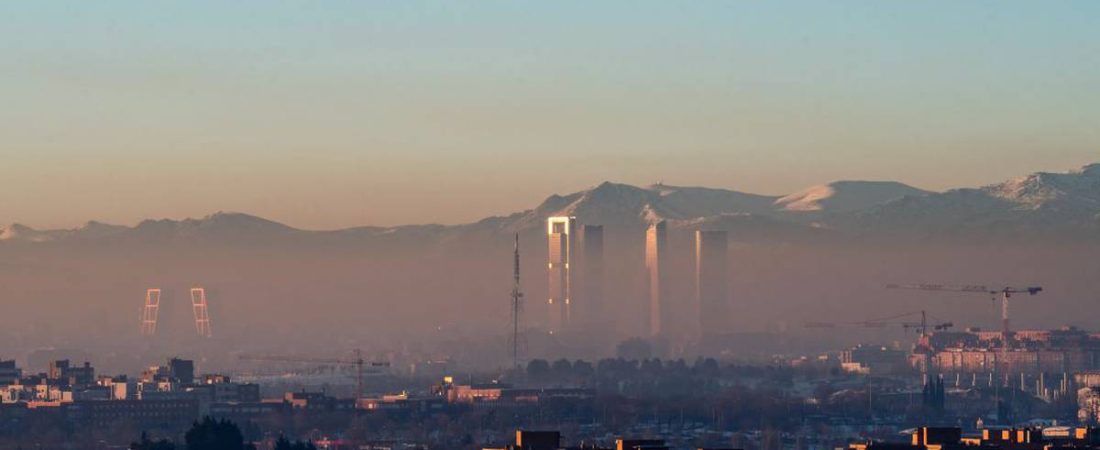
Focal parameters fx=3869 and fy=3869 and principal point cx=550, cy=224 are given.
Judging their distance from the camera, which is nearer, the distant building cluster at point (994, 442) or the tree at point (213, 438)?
the distant building cluster at point (994, 442)

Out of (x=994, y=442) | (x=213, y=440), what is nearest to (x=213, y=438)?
(x=213, y=440)

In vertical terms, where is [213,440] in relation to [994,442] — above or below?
above

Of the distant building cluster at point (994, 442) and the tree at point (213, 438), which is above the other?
the tree at point (213, 438)

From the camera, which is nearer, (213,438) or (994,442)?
(994,442)

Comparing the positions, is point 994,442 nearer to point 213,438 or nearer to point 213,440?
point 213,440

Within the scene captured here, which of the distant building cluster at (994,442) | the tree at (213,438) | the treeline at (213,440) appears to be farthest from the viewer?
the tree at (213,438)

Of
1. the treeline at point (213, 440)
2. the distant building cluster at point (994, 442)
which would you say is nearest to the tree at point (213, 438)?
the treeline at point (213, 440)

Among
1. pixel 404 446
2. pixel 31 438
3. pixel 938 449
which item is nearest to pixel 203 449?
pixel 938 449

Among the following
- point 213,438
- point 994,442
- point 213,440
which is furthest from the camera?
point 213,438

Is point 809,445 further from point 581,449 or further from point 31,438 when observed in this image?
point 581,449

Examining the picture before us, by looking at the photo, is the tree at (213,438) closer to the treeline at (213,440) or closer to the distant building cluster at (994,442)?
the treeline at (213,440)

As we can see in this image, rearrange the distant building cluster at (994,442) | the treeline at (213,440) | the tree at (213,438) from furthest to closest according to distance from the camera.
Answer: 1. the tree at (213,438)
2. the treeline at (213,440)
3. the distant building cluster at (994,442)
